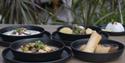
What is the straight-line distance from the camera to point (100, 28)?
1.91 meters

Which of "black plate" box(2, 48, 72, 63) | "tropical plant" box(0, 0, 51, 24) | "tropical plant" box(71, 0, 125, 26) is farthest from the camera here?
"tropical plant" box(71, 0, 125, 26)

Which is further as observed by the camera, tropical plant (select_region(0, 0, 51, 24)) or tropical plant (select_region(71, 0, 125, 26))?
tropical plant (select_region(71, 0, 125, 26))

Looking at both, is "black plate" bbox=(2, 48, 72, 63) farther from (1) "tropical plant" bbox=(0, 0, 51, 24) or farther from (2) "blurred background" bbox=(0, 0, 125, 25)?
(1) "tropical plant" bbox=(0, 0, 51, 24)

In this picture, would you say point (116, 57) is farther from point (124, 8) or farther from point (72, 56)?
point (124, 8)

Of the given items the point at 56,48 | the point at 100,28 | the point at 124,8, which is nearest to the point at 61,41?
the point at 56,48

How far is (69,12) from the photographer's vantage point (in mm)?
3785

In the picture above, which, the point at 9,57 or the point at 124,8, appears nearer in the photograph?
the point at 9,57

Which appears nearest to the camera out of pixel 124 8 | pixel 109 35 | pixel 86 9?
pixel 109 35

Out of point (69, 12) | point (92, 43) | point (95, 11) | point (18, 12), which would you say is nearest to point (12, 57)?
A: point (92, 43)

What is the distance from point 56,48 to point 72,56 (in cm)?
9

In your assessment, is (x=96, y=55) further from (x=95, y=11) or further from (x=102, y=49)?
(x=95, y=11)

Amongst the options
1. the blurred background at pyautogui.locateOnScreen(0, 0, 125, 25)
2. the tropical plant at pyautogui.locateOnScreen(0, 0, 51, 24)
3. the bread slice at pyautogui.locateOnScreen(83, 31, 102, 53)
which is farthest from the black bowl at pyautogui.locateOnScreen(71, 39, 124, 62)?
the tropical plant at pyautogui.locateOnScreen(0, 0, 51, 24)

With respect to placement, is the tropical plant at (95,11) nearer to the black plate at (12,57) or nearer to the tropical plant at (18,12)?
the tropical plant at (18,12)

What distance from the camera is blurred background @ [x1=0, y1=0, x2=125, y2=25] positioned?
3166mm
